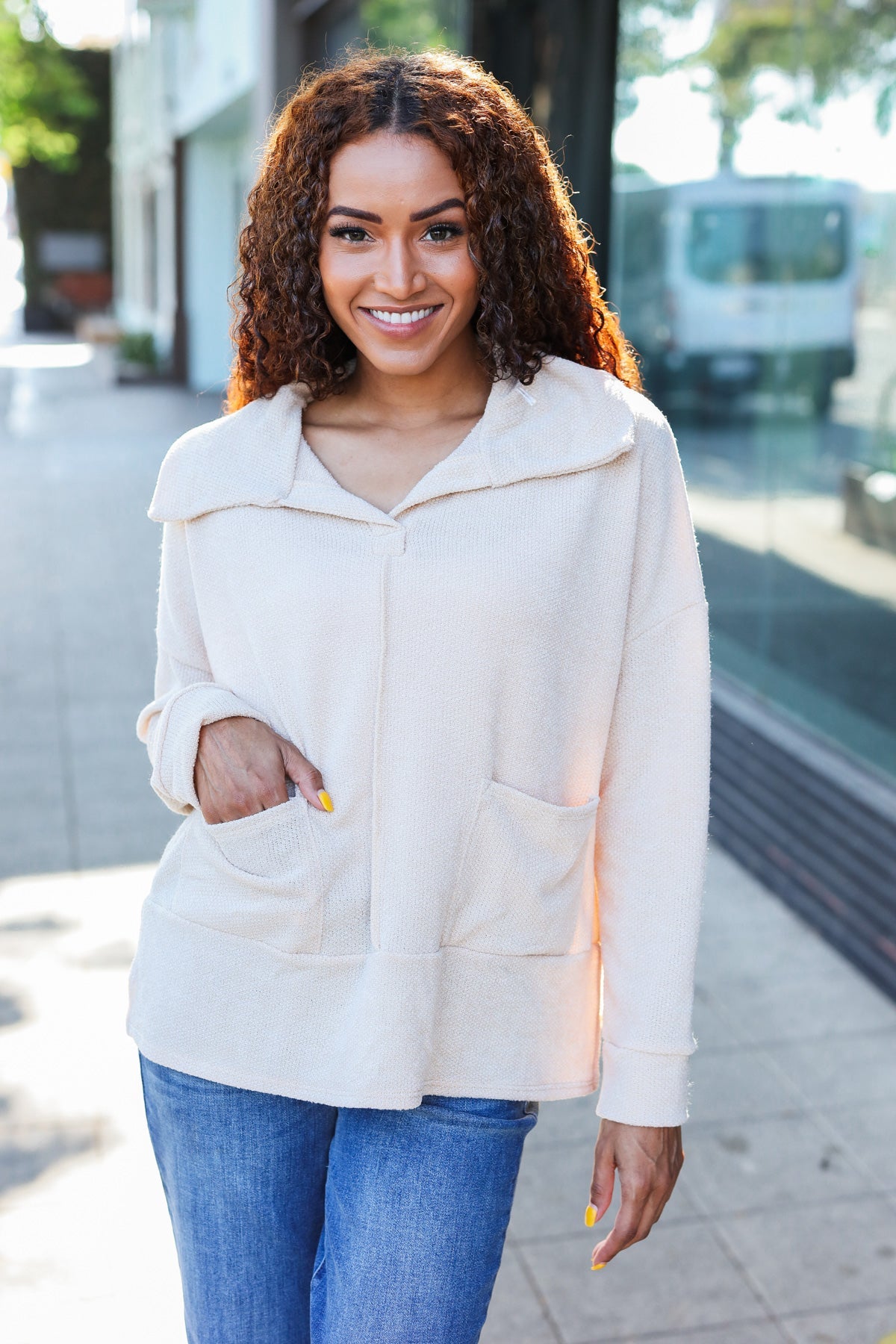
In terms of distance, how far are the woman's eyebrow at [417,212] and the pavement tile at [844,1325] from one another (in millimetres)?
2170

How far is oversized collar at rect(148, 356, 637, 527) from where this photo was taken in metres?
1.71

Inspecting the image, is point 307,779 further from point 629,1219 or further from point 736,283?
point 736,283

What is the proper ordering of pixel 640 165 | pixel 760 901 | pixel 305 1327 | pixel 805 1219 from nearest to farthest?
pixel 305 1327
pixel 805 1219
pixel 760 901
pixel 640 165

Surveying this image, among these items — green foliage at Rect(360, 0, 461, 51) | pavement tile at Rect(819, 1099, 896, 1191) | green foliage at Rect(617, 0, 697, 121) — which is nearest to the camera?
pavement tile at Rect(819, 1099, 896, 1191)

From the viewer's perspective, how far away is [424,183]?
5.59 feet

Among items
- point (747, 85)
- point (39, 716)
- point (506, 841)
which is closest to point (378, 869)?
point (506, 841)

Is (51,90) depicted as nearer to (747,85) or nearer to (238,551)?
(747,85)

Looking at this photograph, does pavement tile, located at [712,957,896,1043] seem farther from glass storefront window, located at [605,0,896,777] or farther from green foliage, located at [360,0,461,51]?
green foliage, located at [360,0,461,51]

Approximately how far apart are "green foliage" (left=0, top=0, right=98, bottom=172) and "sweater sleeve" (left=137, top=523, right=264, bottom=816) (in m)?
24.1

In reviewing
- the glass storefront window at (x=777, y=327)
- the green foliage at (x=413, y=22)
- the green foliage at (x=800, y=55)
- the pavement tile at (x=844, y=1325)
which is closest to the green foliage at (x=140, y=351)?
the green foliage at (x=413, y=22)

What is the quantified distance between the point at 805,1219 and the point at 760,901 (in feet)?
5.44

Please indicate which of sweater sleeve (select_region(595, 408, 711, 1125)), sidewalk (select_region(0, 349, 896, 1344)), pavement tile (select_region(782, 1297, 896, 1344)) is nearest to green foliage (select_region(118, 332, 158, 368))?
sidewalk (select_region(0, 349, 896, 1344))

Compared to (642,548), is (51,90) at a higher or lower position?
higher

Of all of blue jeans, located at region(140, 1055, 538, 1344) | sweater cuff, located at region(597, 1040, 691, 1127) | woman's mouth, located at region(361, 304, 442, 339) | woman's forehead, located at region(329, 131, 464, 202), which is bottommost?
blue jeans, located at region(140, 1055, 538, 1344)
